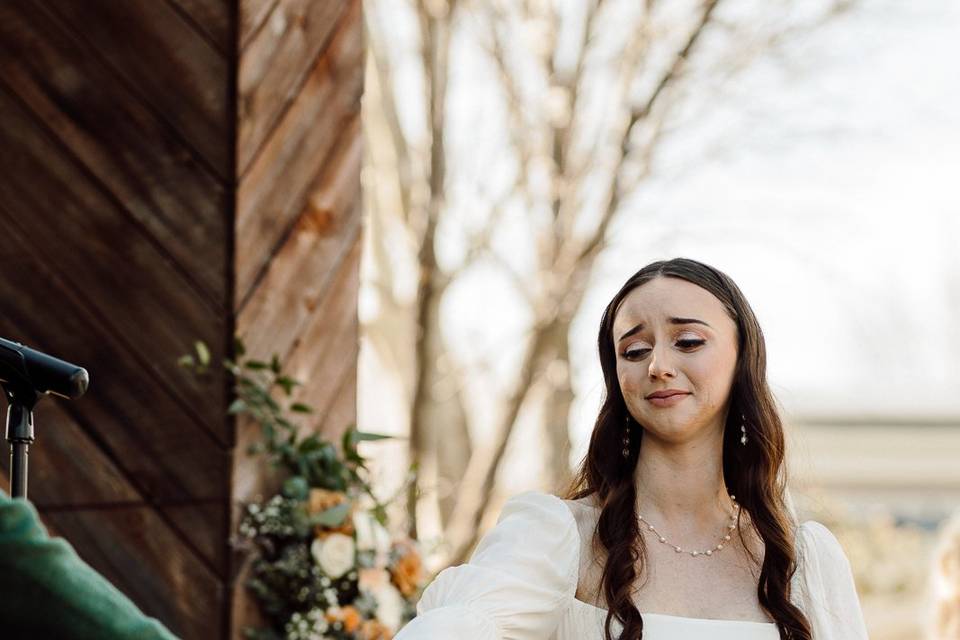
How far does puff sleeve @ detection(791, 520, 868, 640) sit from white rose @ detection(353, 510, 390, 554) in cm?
106

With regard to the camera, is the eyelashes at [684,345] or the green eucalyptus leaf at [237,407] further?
the green eucalyptus leaf at [237,407]

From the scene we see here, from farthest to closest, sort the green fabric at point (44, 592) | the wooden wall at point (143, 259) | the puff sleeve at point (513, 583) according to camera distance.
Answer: the wooden wall at point (143, 259) < the puff sleeve at point (513, 583) < the green fabric at point (44, 592)

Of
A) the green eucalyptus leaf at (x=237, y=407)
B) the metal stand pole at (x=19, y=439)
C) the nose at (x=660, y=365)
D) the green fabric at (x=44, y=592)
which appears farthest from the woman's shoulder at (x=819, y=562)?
the green fabric at (x=44, y=592)

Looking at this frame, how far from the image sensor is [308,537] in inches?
125

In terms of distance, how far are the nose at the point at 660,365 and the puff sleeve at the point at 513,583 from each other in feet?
0.95

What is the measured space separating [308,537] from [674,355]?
41.5 inches

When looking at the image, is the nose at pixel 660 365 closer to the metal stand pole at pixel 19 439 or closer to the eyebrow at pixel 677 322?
the eyebrow at pixel 677 322

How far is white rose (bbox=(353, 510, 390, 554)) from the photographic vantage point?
10.7 feet

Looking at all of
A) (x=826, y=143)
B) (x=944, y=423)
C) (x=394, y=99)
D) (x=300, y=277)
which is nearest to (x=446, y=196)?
(x=394, y=99)

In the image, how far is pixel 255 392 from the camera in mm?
3072

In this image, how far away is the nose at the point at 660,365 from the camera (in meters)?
2.51

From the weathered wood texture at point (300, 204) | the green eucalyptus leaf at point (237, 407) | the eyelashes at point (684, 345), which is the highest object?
the weathered wood texture at point (300, 204)

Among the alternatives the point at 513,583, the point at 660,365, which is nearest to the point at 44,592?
the point at 513,583

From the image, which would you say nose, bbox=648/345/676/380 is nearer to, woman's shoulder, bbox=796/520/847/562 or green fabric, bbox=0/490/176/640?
woman's shoulder, bbox=796/520/847/562
